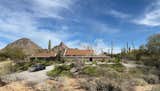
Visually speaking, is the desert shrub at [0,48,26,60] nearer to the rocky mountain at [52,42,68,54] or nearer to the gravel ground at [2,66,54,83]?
the rocky mountain at [52,42,68,54]

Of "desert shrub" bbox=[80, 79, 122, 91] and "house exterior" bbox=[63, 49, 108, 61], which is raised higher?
"house exterior" bbox=[63, 49, 108, 61]

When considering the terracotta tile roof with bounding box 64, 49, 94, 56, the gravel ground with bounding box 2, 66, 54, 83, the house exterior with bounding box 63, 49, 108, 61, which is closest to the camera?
the gravel ground with bounding box 2, 66, 54, 83

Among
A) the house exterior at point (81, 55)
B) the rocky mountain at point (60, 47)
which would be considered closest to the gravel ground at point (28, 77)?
the house exterior at point (81, 55)

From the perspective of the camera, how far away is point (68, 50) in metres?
70.4

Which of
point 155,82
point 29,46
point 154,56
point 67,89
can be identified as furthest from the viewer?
point 29,46

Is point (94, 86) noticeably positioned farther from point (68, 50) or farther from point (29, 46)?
point (29, 46)

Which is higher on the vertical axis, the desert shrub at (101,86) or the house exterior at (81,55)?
the house exterior at (81,55)

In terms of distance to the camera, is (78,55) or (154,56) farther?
(78,55)

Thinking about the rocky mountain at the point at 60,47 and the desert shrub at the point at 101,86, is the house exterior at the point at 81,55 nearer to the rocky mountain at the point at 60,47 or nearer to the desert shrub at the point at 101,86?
the rocky mountain at the point at 60,47

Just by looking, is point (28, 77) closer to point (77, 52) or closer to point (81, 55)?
point (81, 55)

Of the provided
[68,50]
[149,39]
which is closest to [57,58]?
[68,50]

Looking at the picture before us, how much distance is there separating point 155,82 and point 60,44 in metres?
63.7

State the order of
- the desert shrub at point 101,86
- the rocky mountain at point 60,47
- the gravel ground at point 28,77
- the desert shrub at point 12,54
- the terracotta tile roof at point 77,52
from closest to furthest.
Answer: the desert shrub at point 101,86 < the gravel ground at point 28,77 < the terracotta tile roof at point 77,52 < the desert shrub at point 12,54 < the rocky mountain at point 60,47

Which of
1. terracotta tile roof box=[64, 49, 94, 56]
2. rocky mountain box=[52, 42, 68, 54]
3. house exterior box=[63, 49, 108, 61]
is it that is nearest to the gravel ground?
house exterior box=[63, 49, 108, 61]
